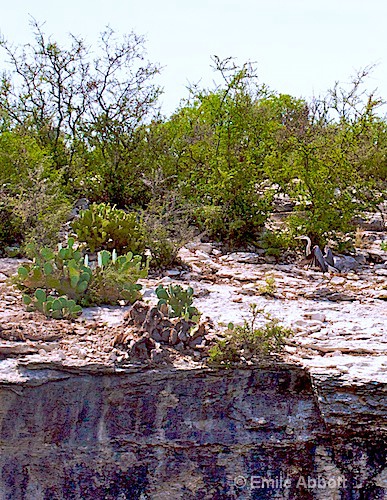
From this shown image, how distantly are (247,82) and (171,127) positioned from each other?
1.58m

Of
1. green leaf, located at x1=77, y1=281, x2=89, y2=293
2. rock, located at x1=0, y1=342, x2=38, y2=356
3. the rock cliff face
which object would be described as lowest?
the rock cliff face

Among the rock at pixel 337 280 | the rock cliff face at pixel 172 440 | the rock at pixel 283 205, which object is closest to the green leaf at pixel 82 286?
the rock cliff face at pixel 172 440

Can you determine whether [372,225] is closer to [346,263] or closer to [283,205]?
[283,205]

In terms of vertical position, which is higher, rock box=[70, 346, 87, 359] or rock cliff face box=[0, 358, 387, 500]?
rock box=[70, 346, 87, 359]

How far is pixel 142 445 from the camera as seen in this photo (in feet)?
11.8

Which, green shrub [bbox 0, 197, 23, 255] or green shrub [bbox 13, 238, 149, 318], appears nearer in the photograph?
green shrub [bbox 13, 238, 149, 318]

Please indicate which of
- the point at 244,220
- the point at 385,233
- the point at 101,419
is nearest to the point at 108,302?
the point at 101,419

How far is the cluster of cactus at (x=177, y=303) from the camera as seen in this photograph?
4.22 m

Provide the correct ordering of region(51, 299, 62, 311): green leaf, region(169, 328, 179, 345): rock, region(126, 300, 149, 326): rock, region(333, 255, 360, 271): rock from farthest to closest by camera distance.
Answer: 1. region(333, 255, 360, 271): rock
2. region(51, 299, 62, 311): green leaf
3. region(126, 300, 149, 326): rock
4. region(169, 328, 179, 345): rock

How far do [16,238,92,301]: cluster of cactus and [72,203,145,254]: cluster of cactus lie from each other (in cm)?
119

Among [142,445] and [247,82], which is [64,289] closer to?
[142,445]

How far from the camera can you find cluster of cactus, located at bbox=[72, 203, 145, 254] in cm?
612

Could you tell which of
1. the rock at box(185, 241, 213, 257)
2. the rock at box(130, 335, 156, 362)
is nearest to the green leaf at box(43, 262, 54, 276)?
the rock at box(130, 335, 156, 362)

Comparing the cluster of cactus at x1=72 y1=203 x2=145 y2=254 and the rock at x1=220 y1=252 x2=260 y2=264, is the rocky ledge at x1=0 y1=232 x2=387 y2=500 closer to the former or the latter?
the cluster of cactus at x1=72 y1=203 x2=145 y2=254
